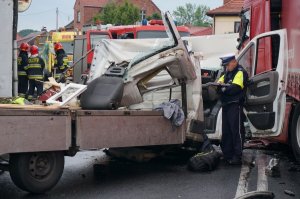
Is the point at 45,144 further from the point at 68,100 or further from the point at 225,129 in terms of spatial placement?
the point at 225,129

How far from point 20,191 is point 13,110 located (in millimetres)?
1202

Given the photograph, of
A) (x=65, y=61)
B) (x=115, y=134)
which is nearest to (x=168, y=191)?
(x=115, y=134)

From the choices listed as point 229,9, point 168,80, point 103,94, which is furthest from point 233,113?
point 229,9

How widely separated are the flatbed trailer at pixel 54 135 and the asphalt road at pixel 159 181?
0.31 meters

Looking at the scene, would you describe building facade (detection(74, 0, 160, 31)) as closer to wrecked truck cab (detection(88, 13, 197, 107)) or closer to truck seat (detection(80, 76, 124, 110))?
wrecked truck cab (detection(88, 13, 197, 107))

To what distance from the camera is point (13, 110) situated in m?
5.12

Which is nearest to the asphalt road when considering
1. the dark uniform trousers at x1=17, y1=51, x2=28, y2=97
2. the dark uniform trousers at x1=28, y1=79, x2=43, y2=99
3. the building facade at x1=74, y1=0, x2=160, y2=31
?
the dark uniform trousers at x1=28, y1=79, x2=43, y2=99

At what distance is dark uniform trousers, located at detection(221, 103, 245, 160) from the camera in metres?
7.55

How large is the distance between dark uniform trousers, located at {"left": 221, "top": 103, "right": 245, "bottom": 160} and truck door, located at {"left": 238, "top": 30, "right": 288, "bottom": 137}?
16 cm

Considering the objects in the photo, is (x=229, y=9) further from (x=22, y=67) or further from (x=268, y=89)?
(x=268, y=89)

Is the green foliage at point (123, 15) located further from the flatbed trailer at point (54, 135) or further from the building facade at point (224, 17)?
the flatbed trailer at point (54, 135)

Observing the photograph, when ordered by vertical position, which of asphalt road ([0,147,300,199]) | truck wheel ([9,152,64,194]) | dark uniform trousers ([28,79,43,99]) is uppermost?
dark uniform trousers ([28,79,43,99])

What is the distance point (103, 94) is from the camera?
6.48m

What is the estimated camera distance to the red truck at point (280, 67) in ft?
22.8
